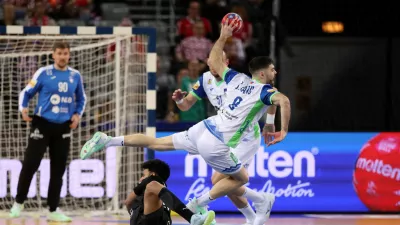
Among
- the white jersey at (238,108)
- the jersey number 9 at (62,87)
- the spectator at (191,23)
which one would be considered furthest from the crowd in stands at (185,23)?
the white jersey at (238,108)

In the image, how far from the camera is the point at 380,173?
1271 cm

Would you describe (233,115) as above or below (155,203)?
above

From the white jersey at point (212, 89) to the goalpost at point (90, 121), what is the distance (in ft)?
5.72

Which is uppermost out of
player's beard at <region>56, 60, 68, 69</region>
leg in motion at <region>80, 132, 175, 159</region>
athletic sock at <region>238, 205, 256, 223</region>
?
player's beard at <region>56, 60, 68, 69</region>

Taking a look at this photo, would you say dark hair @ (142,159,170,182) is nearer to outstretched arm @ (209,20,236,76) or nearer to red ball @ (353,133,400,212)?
outstretched arm @ (209,20,236,76)

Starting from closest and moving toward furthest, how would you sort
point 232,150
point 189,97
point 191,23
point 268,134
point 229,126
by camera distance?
point 229,126 < point 268,134 < point 232,150 < point 189,97 < point 191,23

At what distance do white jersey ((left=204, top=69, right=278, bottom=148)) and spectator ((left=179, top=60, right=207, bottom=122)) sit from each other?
430cm

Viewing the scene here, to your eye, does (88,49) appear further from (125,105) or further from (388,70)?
(388,70)

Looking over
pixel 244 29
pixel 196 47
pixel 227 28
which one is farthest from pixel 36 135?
pixel 244 29

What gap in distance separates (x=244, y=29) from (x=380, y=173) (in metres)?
4.45

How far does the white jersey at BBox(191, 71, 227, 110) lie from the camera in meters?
10.4

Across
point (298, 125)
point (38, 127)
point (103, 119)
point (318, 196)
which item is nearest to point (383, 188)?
point (318, 196)

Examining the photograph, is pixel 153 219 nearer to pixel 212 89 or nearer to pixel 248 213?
pixel 248 213

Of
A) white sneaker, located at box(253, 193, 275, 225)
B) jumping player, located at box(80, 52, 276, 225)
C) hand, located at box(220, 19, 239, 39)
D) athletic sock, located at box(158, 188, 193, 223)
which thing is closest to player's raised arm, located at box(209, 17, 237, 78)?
hand, located at box(220, 19, 239, 39)
